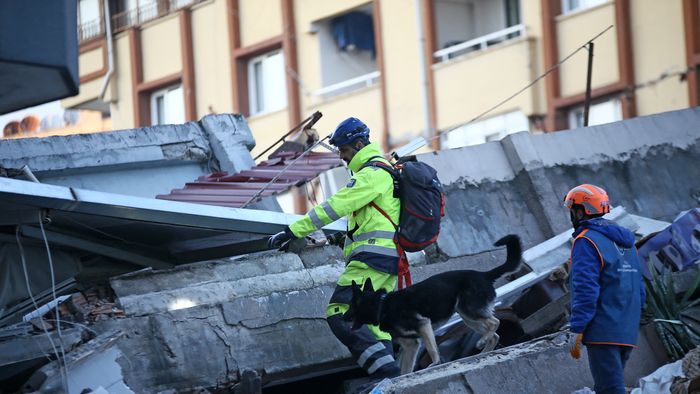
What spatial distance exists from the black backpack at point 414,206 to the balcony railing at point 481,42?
14.4 m

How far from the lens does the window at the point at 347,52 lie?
84.2 ft

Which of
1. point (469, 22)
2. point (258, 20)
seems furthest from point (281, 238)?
point (258, 20)

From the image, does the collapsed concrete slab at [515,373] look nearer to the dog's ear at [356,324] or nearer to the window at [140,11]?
the dog's ear at [356,324]

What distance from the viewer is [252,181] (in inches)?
439

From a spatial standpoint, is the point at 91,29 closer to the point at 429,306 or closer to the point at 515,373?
the point at 429,306

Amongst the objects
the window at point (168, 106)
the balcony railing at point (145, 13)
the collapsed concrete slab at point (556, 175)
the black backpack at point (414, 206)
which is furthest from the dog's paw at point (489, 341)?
the window at point (168, 106)

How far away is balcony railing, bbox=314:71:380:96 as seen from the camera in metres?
25.3

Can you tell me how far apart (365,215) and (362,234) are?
123mm

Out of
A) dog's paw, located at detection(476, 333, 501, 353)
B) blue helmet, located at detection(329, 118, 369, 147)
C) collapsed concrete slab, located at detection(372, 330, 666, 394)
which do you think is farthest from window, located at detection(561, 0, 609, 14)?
blue helmet, located at detection(329, 118, 369, 147)

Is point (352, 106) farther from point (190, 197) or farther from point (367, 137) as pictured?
point (367, 137)

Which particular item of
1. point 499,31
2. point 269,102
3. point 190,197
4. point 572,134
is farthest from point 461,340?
point 269,102

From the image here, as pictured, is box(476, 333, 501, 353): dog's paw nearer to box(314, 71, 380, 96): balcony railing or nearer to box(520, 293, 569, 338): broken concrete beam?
box(520, 293, 569, 338): broken concrete beam

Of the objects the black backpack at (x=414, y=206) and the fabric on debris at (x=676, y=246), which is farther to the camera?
the fabric on debris at (x=676, y=246)

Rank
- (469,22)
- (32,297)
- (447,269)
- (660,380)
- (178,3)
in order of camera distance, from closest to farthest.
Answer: (660,380) < (32,297) < (447,269) < (469,22) < (178,3)
